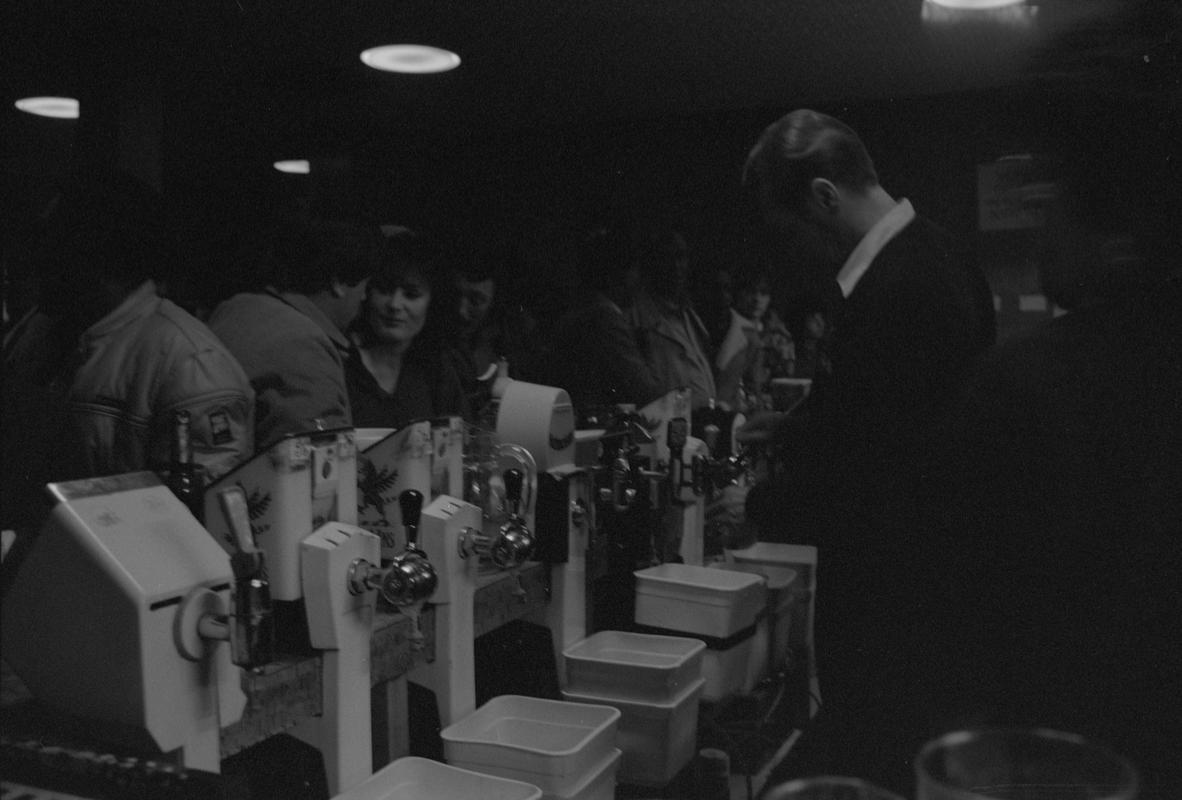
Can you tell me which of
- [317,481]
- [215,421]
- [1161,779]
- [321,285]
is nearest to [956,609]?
[1161,779]

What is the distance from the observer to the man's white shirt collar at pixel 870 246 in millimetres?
1454

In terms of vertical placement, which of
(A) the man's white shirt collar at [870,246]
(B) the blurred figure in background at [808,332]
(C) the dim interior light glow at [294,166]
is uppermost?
(C) the dim interior light glow at [294,166]

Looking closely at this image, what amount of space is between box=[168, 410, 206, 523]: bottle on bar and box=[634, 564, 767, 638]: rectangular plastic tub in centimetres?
103

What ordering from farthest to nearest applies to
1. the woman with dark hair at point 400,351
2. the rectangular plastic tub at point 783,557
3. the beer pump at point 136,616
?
the woman with dark hair at point 400,351 < the rectangular plastic tub at point 783,557 < the beer pump at point 136,616

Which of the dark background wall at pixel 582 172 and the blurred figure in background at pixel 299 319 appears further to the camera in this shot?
the blurred figure in background at pixel 299 319

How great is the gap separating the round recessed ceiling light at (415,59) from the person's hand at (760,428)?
3.33ft

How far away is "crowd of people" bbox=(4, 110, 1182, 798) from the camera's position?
0.95 meters

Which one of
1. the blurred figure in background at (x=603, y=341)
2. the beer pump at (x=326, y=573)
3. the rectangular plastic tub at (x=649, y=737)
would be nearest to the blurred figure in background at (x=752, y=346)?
the blurred figure in background at (x=603, y=341)

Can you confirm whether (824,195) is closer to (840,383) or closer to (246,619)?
(840,383)

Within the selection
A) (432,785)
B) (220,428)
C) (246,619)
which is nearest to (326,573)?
(246,619)

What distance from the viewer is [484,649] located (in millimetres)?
1977

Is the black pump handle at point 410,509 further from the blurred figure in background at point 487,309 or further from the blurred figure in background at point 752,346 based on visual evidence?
the blurred figure in background at point 487,309

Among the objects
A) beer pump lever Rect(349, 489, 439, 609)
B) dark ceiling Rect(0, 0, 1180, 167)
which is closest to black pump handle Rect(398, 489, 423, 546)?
beer pump lever Rect(349, 489, 439, 609)

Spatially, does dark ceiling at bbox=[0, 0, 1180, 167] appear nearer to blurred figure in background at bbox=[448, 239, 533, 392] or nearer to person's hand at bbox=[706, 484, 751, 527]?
blurred figure in background at bbox=[448, 239, 533, 392]
